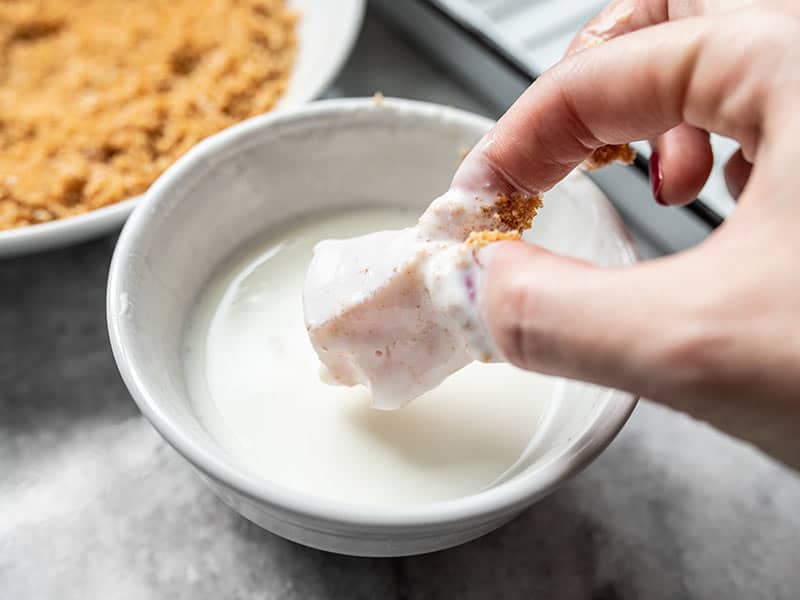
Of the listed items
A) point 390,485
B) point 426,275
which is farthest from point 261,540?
point 426,275

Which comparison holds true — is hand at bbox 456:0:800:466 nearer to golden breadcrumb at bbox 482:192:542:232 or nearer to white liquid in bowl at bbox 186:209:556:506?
golden breadcrumb at bbox 482:192:542:232

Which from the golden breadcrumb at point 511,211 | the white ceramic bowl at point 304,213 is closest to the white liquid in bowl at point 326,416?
the white ceramic bowl at point 304,213

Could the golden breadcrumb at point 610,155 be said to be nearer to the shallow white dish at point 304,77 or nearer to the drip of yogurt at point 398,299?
the drip of yogurt at point 398,299

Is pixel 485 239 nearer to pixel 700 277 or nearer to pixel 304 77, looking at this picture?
pixel 700 277

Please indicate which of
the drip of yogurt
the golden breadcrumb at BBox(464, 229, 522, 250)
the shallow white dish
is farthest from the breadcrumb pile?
the golden breadcrumb at BBox(464, 229, 522, 250)

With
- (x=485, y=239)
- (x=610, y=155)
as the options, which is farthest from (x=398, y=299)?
(x=610, y=155)

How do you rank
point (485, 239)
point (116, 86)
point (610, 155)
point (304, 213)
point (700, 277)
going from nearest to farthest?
point (700, 277) → point (485, 239) → point (610, 155) → point (304, 213) → point (116, 86)

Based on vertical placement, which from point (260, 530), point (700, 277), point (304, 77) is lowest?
point (260, 530)
